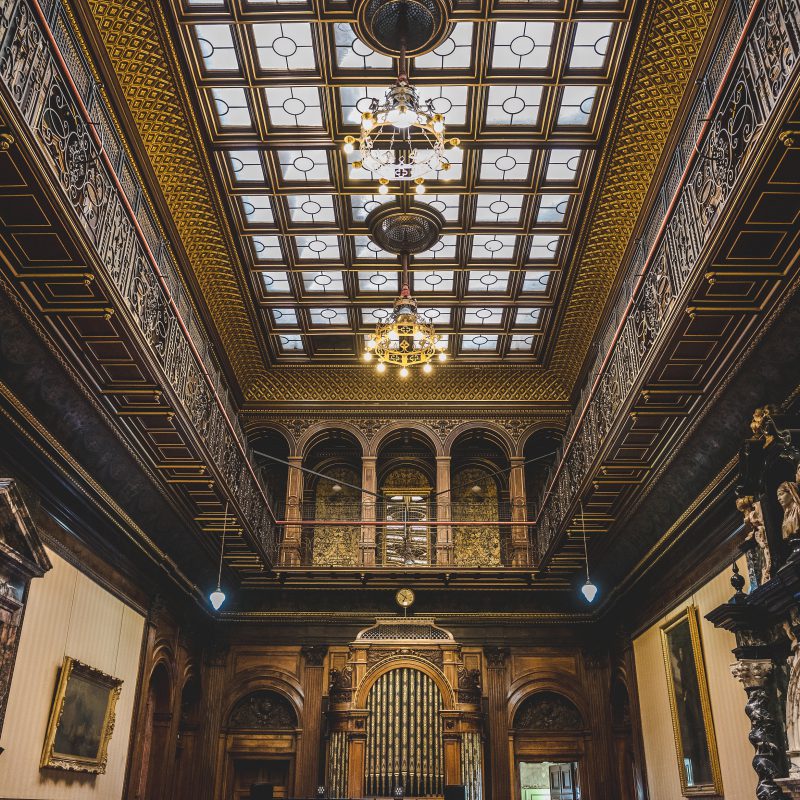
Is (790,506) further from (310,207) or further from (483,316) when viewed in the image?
(483,316)

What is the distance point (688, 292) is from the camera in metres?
6.73

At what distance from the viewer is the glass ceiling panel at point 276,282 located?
13.6 meters

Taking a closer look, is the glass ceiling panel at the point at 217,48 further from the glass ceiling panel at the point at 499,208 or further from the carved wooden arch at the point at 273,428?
the carved wooden arch at the point at 273,428

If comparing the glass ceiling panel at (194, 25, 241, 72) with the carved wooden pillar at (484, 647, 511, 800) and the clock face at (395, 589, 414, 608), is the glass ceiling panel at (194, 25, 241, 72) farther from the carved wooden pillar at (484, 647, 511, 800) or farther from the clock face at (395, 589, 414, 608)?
the carved wooden pillar at (484, 647, 511, 800)

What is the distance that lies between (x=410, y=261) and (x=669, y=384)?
594 centimetres

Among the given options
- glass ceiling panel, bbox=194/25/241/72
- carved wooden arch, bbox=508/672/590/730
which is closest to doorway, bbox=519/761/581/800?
carved wooden arch, bbox=508/672/590/730

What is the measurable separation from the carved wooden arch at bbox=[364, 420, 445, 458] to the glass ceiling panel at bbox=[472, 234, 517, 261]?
3.85m

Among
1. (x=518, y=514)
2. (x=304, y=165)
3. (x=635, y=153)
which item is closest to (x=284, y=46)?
(x=304, y=165)

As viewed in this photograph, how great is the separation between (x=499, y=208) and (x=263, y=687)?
886 centimetres

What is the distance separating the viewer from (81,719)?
9.41m

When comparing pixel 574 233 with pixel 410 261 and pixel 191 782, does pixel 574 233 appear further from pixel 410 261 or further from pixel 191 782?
pixel 191 782

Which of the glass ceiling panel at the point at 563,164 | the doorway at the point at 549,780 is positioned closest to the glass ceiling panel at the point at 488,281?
the glass ceiling panel at the point at 563,164

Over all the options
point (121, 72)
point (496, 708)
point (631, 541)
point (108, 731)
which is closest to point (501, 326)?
point (631, 541)

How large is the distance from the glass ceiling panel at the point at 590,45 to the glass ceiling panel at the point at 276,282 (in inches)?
226
